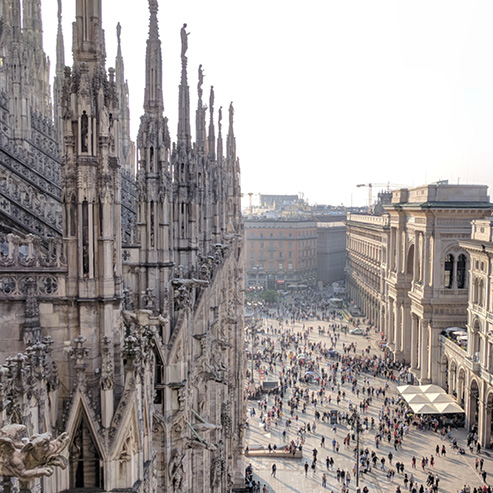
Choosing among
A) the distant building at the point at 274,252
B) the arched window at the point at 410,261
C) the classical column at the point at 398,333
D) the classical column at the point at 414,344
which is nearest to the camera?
the classical column at the point at 414,344

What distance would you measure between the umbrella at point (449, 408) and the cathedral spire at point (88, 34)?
130ft

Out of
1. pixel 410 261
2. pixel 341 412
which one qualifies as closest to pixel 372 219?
pixel 410 261

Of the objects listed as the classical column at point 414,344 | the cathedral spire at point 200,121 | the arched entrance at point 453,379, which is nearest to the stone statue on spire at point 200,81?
the cathedral spire at point 200,121

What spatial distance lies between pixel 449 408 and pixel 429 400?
155 centimetres

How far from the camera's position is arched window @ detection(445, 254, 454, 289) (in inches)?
2003

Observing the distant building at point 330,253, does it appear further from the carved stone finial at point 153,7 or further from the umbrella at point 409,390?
the carved stone finial at point 153,7

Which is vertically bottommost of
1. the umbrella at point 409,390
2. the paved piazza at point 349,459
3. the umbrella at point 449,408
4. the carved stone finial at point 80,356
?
the paved piazza at point 349,459

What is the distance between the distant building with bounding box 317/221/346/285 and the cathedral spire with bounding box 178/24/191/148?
98470 mm

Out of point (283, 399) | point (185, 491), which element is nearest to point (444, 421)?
point (283, 399)

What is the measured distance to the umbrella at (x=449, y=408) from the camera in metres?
41.9

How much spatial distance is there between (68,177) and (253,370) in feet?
150

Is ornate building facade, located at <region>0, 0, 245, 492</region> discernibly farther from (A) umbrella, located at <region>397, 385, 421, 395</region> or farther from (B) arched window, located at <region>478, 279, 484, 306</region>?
(A) umbrella, located at <region>397, 385, 421, 395</region>

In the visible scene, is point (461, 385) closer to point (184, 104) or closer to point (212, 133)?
point (212, 133)

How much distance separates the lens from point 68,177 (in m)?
8.73
